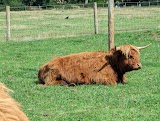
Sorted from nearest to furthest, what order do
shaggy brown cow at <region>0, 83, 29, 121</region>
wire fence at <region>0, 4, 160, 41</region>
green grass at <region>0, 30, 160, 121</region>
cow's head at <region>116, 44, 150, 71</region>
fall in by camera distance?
1. shaggy brown cow at <region>0, 83, 29, 121</region>
2. green grass at <region>0, 30, 160, 121</region>
3. cow's head at <region>116, 44, 150, 71</region>
4. wire fence at <region>0, 4, 160, 41</region>

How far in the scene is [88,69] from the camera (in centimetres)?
949

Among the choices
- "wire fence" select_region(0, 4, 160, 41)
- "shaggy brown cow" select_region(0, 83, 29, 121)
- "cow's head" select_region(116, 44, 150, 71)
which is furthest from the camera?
"wire fence" select_region(0, 4, 160, 41)

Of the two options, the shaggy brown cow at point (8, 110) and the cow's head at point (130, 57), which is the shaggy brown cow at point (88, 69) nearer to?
the cow's head at point (130, 57)

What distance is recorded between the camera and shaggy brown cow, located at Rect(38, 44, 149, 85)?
9.42 metres

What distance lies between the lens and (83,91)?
8.54 meters

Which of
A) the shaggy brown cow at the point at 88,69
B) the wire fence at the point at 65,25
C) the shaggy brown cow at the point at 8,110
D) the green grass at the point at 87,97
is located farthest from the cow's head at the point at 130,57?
the wire fence at the point at 65,25

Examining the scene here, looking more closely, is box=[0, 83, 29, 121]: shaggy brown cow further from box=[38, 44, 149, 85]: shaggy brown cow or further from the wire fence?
the wire fence

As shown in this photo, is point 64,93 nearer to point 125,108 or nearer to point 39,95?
point 39,95

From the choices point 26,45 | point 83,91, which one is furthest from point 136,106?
point 26,45

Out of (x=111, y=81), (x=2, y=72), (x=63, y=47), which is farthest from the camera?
(x=63, y=47)

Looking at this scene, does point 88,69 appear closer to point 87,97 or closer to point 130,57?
point 130,57

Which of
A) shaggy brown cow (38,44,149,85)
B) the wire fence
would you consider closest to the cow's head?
shaggy brown cow (38,44,149,85)

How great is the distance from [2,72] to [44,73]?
2043 millimetres

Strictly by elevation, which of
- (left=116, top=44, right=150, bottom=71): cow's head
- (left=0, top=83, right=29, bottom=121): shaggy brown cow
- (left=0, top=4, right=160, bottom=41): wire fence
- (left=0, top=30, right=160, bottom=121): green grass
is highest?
(left=0, top=83, right=29, bottom=121): shaggy brown cow
